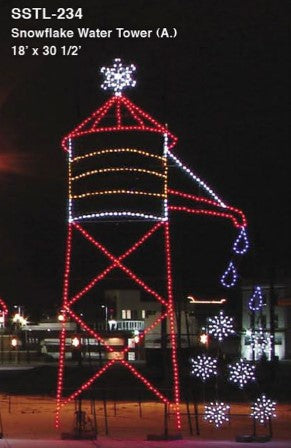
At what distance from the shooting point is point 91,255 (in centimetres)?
1500

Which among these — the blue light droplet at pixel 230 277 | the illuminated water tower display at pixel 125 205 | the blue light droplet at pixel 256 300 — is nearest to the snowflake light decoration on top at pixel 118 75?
Answer: the illuminated water tower display at pixel 125 205

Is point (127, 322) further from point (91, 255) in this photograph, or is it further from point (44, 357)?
point (91, 255)

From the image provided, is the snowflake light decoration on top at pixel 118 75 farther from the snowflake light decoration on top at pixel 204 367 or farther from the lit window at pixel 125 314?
the lit window at pixel 125 314

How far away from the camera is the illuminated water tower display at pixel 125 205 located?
1392cm

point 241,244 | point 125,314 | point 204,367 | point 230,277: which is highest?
point 125,314

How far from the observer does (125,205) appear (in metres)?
13.9

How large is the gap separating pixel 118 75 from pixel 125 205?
2.02 metres

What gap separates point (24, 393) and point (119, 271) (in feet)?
58.1

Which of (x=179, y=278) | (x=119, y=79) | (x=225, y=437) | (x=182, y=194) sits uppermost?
(x=119, y=79)

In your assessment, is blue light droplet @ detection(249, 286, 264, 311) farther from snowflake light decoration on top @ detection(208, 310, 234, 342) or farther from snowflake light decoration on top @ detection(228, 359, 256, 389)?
snowflake light decoration on top @ detection(228, 359, 256, 389)

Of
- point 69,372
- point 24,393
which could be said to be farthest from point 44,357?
point 24,393

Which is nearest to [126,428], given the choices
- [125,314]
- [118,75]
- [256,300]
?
[256,300]

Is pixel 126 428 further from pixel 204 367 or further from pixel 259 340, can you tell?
pixel 259 340

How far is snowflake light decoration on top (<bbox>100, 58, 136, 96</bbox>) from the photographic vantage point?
550 inches
